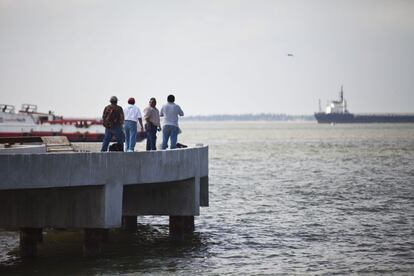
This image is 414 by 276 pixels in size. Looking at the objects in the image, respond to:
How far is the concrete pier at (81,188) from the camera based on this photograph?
1908cm

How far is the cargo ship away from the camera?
8388cm

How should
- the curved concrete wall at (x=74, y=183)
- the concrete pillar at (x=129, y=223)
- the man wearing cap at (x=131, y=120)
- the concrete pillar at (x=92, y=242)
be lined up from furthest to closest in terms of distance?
the concrete pillar at (x=129, y=223)
the man wearing cap at (x=131, y=120)
the concrete pillar at (x=92, y=242)
the curved concrete wall at (x=74, y=183)

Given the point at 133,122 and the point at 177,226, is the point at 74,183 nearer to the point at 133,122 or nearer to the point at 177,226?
the point at 133,122

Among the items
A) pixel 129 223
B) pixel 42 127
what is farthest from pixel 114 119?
pixel 42 127

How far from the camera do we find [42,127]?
84.9 meters

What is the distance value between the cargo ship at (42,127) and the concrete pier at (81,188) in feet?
199

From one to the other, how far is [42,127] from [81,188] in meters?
65.6

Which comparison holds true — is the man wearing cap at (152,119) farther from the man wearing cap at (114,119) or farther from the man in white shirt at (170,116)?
the man wearing cap at (114,119)

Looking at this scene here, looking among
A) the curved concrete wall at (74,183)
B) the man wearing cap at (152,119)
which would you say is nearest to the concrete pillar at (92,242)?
the curved concrete wall at (74,183)

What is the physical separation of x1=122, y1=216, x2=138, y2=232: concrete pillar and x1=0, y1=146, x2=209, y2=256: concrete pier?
379 centimetres

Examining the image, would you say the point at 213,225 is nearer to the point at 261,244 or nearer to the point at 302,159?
the point at 261,244

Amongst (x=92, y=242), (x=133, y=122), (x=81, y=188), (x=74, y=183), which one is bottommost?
(x=92, y=242)

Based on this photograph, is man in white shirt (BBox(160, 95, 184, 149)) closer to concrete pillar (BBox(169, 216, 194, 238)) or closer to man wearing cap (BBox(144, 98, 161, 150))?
man wearing cap (BBox(144, 98, 161, 150))

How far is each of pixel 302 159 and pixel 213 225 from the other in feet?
175
